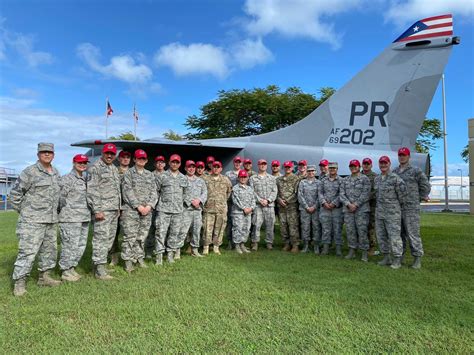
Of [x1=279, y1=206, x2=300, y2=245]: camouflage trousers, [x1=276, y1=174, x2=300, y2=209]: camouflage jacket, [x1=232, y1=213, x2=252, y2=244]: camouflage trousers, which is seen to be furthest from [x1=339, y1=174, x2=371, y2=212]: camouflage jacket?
[x1=232, y1=213, x2=252, y2=244]: camouflage trousers

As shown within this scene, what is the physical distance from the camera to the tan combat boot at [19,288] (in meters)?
4.18

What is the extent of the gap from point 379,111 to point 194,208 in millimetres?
4653

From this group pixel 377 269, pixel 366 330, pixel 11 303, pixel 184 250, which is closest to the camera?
pixel 366 330

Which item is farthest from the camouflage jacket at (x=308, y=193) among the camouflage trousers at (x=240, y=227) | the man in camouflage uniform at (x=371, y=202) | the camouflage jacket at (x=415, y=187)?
the camouflage jacket at (x=415, y=187)

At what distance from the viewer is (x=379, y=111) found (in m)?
7.56

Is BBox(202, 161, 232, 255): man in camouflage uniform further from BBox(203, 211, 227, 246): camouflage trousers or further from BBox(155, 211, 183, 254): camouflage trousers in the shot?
BBox(155, 211, 183, 254): camouflage trousers

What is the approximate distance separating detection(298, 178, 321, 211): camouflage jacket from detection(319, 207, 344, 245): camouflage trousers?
250 millimetres

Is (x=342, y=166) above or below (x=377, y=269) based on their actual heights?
above

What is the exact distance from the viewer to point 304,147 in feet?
27.0

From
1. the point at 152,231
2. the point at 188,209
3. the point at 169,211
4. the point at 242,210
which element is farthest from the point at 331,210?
the point at 152,231

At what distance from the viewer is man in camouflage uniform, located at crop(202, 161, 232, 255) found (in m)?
6.57

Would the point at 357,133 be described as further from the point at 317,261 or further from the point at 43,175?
the point at 43,175

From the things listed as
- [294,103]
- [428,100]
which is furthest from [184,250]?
[294,103]

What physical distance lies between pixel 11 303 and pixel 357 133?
7.07 m
